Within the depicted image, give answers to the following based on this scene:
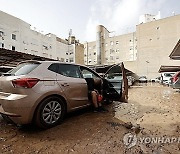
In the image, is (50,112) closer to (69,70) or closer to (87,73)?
(69,70)

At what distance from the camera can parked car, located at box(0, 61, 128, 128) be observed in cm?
347

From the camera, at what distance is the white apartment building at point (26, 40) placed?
2462cm

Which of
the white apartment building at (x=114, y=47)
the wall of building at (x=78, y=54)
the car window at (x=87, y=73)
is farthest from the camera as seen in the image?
the white apartment building at (x=114, y=47)

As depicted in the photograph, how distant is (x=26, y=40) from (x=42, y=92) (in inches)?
1099

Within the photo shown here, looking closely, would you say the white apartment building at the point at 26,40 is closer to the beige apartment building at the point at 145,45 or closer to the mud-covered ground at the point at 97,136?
the beige apartment building at the point at 145,45

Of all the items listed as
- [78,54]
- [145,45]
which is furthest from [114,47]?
[78,54]

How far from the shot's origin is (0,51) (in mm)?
8930

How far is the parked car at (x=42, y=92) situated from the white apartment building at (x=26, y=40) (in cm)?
2370

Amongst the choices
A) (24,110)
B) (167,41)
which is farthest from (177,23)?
(24,110)

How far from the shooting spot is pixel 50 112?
3.91 meters

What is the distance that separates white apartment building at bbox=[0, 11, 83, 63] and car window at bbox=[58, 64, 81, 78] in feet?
77.0

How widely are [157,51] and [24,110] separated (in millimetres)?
39774

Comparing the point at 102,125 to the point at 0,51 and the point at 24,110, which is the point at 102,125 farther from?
the point at 0,51

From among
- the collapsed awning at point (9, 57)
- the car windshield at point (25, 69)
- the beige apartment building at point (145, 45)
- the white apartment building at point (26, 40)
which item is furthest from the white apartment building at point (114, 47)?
the car windshield at point (25, 69)
